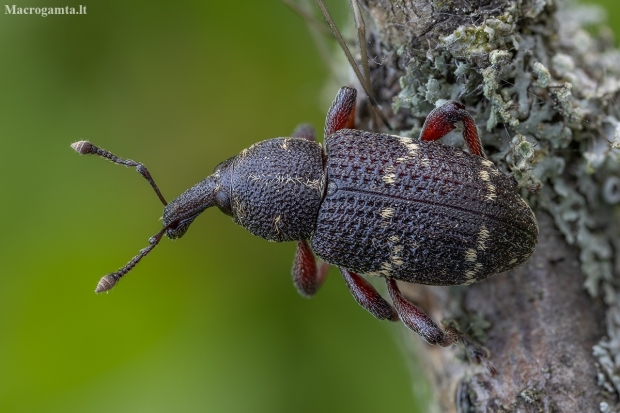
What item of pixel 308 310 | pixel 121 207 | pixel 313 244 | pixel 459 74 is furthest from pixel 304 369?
pixel 459 74

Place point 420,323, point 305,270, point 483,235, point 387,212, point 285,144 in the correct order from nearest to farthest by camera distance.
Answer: point 483,235 < point 387,212 < point 420,323 < point 285,144 < point 305,270

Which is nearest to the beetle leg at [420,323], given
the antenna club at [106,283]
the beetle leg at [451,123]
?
the beetle leg at [451,123]

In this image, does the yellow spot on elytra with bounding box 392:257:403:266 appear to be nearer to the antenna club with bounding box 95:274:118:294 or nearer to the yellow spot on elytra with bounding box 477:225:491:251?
the yellow spot on elytra with bounding box 477:225:491:251

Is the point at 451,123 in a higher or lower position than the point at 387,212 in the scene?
higher

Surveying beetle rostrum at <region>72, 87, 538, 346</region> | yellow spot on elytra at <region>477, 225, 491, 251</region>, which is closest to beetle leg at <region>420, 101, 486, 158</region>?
beetle rostrum at <region>72, 87, 538, 346</region>

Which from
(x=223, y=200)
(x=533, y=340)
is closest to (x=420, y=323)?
(x=533, y=340)

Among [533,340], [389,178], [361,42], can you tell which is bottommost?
[533,340]

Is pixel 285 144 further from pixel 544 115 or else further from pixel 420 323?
pixel 544 115

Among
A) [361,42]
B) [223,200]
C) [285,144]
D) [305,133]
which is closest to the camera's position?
[361,42]

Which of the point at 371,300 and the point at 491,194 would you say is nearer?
the point at 491,194
